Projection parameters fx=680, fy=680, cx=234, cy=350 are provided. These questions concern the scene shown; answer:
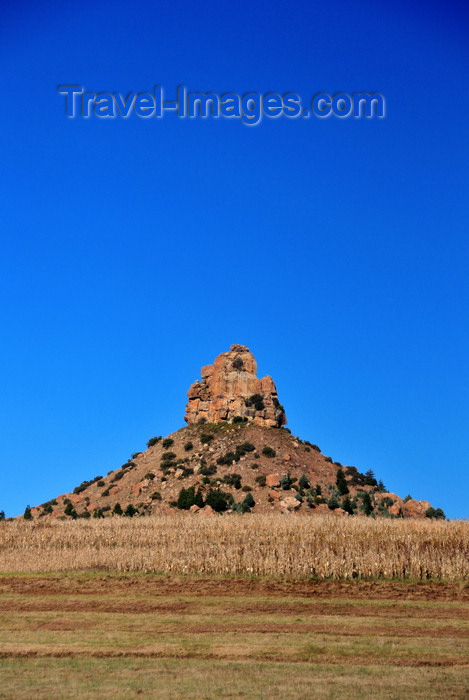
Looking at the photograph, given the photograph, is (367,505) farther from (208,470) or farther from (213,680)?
(213,680)

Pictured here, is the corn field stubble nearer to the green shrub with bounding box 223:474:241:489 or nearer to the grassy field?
the grassy field

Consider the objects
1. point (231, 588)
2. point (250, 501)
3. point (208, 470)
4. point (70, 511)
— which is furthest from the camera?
point (208, 470)

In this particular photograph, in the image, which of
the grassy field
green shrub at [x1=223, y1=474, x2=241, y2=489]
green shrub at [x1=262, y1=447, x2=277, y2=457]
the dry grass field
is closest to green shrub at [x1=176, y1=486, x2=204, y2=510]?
green shrub at [x1=223, y1=474, x2=241, y2=489]

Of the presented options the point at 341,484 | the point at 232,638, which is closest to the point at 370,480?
the point at 341,484

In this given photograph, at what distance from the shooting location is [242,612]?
19391mm

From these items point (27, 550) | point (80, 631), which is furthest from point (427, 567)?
point (27, 550)

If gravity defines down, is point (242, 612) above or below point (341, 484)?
below

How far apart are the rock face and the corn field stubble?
51719mm

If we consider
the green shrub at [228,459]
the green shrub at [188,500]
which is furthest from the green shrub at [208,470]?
the green shrub at [188,500]

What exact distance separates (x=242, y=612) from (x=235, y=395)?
235 feet

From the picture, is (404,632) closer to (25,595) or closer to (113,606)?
(113,606)

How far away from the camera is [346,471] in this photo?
273ft

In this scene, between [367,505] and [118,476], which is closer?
[367,505]

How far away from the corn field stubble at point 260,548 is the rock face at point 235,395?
51.7 metres
